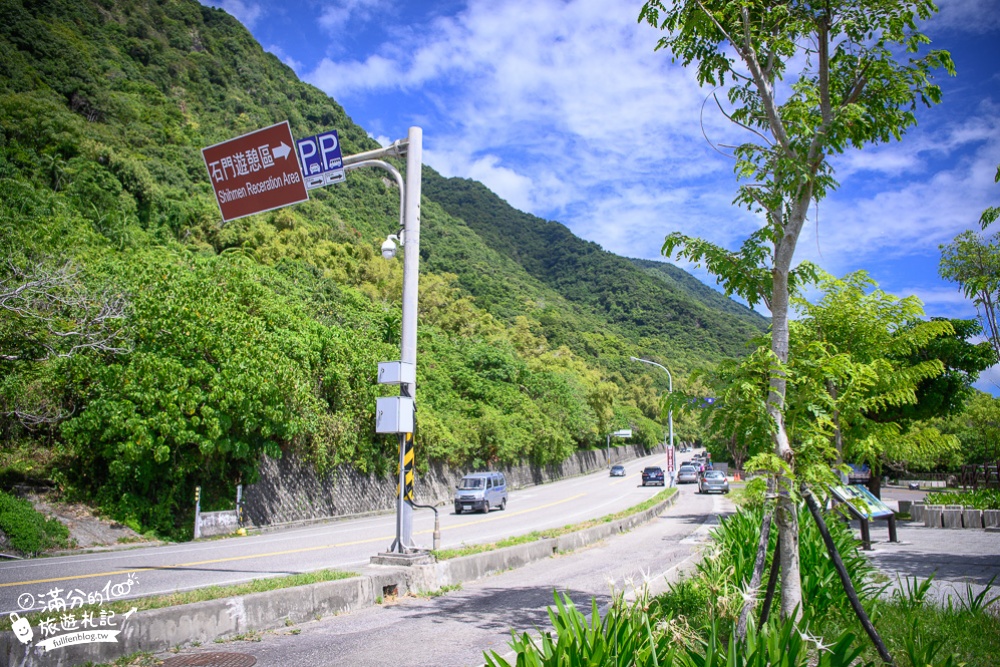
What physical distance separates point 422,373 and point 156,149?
2979 cm

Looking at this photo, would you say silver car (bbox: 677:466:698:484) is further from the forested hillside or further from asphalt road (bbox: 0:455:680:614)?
asphalt road (bbox: 0:455:680:614)

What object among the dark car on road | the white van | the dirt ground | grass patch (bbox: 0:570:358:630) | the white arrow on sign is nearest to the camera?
grass patch (bbox: 0:570:358:630)

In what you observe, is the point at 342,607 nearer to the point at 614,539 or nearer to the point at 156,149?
the point at 614,539

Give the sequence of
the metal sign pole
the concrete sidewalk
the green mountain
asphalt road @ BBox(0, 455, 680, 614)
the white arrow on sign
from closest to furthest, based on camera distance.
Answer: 1. the white arrow on sign
2. the concrete sidewalk
3. asphalt road @ BBox(0, 455, 680, 614)
4. the metal sign pole
5. the green mountain

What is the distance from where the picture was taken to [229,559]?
46.4 feet

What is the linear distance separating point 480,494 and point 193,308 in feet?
48.1

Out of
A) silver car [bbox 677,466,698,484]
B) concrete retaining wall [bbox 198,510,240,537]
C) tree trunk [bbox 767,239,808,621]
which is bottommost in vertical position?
silver car [bbox 677,466,698,484]

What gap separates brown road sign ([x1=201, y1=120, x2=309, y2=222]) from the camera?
9.36m

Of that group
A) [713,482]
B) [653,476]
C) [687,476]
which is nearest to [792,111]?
[713,482]

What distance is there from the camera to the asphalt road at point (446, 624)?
247 inches

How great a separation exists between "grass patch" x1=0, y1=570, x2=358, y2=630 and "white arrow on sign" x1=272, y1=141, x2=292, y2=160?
5925 millimetres

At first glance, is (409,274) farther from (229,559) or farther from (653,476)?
(653,476)

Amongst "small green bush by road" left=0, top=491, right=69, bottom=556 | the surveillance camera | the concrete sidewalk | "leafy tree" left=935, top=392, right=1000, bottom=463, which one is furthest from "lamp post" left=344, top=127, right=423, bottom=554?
"leafy tree" left=935, top=392, right=1000, bottom=463

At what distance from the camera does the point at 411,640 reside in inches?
273
